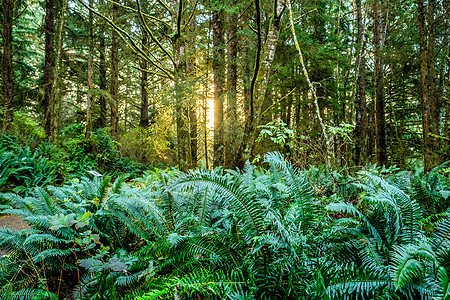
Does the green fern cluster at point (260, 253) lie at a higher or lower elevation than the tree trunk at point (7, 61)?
lower

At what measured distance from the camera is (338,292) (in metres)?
1.34

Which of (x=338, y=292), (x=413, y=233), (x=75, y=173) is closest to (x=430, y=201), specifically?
(x=413, y=233)

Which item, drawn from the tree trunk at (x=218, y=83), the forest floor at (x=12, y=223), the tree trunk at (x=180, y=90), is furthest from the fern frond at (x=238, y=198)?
the tree trunk at (x=218, y=83)

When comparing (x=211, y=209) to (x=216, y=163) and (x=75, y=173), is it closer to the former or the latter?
(x=216, y=163)

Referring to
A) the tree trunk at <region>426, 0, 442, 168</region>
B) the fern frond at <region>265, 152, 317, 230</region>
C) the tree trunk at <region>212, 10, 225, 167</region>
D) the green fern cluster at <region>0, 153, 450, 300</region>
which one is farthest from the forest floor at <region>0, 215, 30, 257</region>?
the tree trunk at <region>426, 0, 442, 168</region>

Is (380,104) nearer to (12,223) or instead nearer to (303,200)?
(303,200)

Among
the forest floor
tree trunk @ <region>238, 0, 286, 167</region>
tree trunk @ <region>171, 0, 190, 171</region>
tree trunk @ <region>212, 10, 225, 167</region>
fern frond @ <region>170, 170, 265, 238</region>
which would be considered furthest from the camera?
tree trunk @ <region>212, 10, 225, 167</region>

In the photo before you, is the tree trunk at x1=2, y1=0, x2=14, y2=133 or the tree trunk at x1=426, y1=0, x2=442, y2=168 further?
the tree trunk at x1=2, y1=0, x2=14, y2=133

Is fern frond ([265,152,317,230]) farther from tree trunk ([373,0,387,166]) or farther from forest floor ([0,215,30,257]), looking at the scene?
tree trunk ([373,0,387,166])

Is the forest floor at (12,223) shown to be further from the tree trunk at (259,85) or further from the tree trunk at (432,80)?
the tree trunk at (432,80)

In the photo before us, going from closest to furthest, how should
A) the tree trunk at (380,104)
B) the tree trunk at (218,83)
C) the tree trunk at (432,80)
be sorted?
1. the tree trunk at (432,80)
2. the tree trunk at (218,83)
3. the tree trunk at (380,104)

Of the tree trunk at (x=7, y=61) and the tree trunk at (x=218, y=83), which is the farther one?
the tree trunk at (x=7, y=61)

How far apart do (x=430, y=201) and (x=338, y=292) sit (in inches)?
78.7

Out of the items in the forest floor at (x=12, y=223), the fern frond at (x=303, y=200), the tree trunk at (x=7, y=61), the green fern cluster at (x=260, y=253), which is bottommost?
the forest floor at (x=12, y=223)
